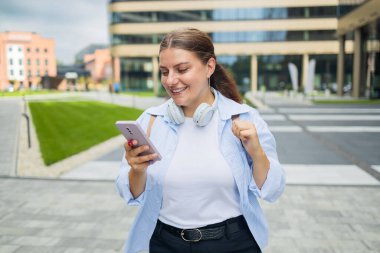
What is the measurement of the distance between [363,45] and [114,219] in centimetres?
3454

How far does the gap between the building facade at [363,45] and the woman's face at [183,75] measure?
30.5 m

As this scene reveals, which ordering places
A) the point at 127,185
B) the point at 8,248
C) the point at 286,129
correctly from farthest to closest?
the point at 286,129
the point at 8,248
the point at 127,185

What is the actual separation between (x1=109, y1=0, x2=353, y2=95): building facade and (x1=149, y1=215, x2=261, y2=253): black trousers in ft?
175

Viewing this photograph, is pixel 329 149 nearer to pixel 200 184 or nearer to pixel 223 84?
pixel 223 84

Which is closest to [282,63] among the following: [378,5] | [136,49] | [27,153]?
[136,49]

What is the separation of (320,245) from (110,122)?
14825 millimetres

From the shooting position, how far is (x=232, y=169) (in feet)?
6.88

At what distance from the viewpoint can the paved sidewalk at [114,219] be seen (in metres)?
4.58

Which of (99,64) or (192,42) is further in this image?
(99,64)

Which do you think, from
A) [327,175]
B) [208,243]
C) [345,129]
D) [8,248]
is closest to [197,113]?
[208,243]

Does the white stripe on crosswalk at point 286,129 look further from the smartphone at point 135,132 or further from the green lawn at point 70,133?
the smartphone at point 135,132

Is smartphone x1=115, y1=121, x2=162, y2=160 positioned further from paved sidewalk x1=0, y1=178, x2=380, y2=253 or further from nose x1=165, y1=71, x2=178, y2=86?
paved sidewalk x1=0, y1=178, x2=380, y2=253

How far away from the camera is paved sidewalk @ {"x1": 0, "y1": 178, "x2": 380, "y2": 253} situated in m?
4.58

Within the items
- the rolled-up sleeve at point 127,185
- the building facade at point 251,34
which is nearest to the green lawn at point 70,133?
the rolled-up sleeve at point 127,185
